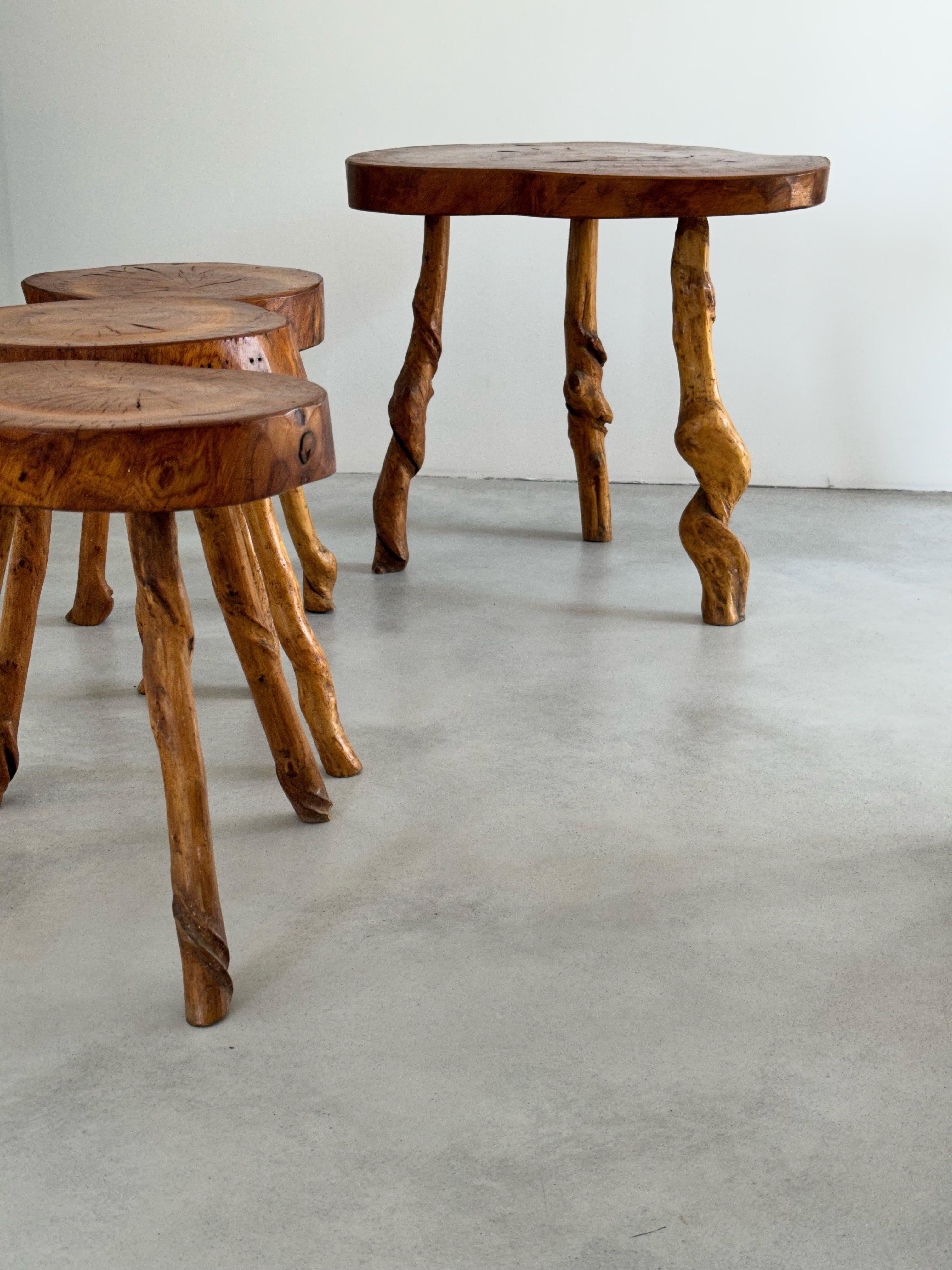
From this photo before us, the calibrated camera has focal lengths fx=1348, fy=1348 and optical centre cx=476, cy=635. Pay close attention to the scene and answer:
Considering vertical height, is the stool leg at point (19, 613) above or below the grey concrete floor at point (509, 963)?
above

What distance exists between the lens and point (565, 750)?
69.6 inches

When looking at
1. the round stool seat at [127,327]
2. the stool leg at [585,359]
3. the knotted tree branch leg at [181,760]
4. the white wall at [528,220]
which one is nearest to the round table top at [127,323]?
the round stool seat at [127,327]

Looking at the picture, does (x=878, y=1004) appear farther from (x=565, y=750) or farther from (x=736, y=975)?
(x=565, y=750)

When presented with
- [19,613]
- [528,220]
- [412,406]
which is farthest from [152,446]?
[528,220]

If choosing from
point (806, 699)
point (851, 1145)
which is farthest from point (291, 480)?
point (806, 699)

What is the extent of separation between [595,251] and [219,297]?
1.07 m

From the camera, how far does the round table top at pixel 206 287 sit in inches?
69.9

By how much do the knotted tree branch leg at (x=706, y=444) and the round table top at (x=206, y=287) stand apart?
2.00 feet

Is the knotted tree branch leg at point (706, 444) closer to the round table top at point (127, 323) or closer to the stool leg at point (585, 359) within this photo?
the stool leg at point (585, 359)

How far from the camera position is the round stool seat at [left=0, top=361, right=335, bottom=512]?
1.07m

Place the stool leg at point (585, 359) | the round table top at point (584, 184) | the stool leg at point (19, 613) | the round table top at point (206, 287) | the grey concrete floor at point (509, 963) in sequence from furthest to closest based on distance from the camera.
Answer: the stool leg at point (585, 359) < the round table top at point (584, 184) < the round table top at point (206, 287) < the stool leg at point (19, 613) < the grey concrete floor at point (509, 963)

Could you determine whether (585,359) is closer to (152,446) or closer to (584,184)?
(584,184)

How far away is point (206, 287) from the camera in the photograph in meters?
1.85

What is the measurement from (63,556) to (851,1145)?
1.99 metres
